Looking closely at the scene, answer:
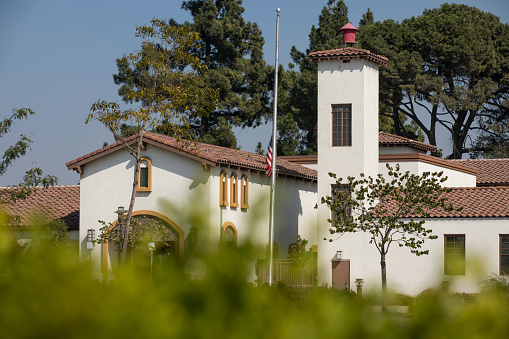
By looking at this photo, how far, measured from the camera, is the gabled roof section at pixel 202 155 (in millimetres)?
33688

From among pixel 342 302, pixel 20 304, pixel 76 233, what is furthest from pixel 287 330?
pixel 76 233

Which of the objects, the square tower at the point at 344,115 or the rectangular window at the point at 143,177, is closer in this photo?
the square tower at the point at 344,115

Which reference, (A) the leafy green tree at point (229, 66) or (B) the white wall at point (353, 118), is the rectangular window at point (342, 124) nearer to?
(B) the white wall at point (353, 118)

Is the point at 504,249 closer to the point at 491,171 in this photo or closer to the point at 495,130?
the point at 491,171

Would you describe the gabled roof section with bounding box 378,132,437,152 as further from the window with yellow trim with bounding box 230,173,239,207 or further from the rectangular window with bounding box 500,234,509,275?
the rectangular window with bounding box 500,234,509,275

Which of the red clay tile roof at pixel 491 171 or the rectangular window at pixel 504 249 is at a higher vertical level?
the red clay tile roof at pixel 491 171

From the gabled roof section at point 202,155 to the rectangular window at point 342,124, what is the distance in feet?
14.3

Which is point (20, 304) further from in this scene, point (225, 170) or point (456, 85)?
point (456, 85)

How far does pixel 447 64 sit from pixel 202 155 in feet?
103

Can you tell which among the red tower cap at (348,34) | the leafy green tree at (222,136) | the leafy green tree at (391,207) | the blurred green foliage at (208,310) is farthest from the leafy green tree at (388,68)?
the blurred green foliage at (208,310)

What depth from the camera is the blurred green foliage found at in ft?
7.13

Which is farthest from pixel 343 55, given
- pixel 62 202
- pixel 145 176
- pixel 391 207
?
pixel 62 202

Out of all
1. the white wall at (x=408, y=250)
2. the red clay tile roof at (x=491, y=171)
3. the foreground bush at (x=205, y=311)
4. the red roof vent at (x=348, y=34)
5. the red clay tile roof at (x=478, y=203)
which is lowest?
the white wall at (x=408, y=250)

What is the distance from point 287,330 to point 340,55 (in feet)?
106
